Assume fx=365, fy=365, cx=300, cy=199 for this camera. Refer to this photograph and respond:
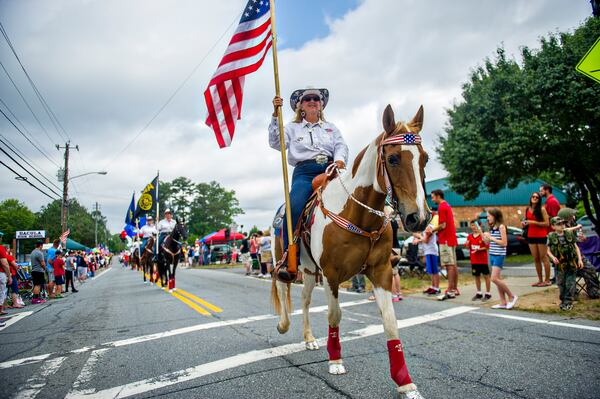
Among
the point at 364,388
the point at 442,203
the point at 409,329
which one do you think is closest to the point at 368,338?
the point at 409,329

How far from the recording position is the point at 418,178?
2738mm

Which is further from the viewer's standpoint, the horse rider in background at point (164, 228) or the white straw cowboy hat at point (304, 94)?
the horse rider in background at point (164, 228)

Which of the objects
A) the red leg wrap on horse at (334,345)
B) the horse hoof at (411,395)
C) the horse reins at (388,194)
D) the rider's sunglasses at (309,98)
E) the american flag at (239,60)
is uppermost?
the american flag at (239,60)

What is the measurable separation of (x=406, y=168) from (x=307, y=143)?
186 cm

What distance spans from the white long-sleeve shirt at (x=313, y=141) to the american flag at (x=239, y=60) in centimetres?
118

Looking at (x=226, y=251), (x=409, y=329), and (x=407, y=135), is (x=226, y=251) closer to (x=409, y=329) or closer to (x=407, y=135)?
(x=409, y=329)

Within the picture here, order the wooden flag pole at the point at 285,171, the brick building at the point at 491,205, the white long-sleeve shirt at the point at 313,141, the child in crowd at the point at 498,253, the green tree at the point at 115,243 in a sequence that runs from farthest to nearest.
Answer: the green tree at the point at 115,243 → the brick building at the point at 491,205 → the child in crowd at the point at 498,253 → the white long-sleeve shirt at the point at 313,141 → the wooden flag pole at the point at 285,171

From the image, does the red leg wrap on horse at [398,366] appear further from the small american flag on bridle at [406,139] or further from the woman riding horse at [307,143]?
the woman riding horse at [307,143]

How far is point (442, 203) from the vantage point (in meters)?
8.32

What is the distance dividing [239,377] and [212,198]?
87.3 metres

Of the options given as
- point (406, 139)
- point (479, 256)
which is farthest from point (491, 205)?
point (406, 139)

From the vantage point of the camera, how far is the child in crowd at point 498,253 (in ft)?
21.8

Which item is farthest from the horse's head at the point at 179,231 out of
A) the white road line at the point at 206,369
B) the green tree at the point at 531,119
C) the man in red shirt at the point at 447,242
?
the green tree at the point at 531,119

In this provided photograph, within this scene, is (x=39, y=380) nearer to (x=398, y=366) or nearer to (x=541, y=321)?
(x=398, y=366)
